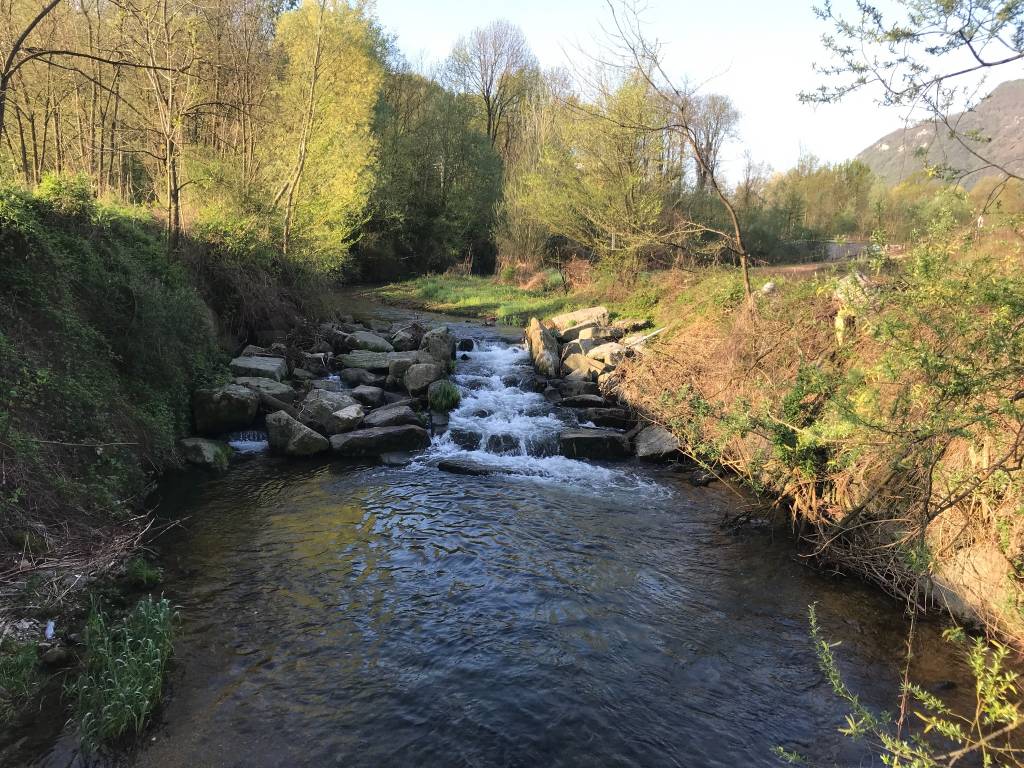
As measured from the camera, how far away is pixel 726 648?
5148 mm

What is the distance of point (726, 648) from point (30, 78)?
1637 cm

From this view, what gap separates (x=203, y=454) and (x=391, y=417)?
2944 mm

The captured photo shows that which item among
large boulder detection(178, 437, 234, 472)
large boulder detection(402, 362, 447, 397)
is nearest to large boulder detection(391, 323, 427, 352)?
large boulder detection(402, 362, 447, 397)

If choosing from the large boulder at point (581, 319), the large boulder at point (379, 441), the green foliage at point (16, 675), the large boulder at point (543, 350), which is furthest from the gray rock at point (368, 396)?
the green foliage at point (16, 675)

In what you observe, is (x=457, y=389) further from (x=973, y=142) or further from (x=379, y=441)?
(x=973, y=142)

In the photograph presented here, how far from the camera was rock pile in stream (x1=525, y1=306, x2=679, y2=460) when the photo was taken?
32.8 ft

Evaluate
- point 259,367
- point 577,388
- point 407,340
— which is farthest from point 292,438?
point 407,340

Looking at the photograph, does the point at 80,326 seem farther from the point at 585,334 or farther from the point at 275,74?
the point at 275,74

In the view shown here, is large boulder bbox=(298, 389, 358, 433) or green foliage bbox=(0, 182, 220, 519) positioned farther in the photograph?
large boulder bbox=(298, 389, 358, 433)

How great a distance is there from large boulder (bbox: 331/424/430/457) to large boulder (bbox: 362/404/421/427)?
23 centimetres

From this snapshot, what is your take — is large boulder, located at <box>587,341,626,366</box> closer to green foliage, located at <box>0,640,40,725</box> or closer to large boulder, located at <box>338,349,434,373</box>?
large boulder, located at <box>338,349,434,373</box>

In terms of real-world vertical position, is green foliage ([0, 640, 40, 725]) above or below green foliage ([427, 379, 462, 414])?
below

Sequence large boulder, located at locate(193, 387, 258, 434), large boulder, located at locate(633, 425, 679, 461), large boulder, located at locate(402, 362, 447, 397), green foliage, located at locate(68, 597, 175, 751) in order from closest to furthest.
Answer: green foliage, located at locate(68, 597, 175, 751) < large boulder, located at locate(193, 387, 258, 434) < large boulder, located at locate(633, 425, 679, 461) < large boulder, located at locate(402, 362, 447, 397)

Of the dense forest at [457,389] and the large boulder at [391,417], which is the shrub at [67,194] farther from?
the large boulder at [391,417]
